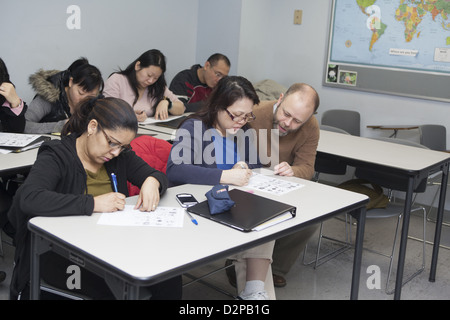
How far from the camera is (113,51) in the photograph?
15.5 feet

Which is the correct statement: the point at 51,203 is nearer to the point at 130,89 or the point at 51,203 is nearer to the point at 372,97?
the point at 130,89

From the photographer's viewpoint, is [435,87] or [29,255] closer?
[29,255]

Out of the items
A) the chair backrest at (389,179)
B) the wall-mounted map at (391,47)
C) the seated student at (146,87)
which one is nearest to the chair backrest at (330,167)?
the chair backrest at (389,179)

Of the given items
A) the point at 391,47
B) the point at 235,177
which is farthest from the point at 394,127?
the point at 235,177

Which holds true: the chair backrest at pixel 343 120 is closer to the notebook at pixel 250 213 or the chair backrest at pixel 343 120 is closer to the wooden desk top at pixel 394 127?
the wooden desk top at pixel 394 127

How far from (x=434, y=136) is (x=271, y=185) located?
229 cm

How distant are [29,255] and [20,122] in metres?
1.46

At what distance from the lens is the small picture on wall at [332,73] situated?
16.4 feet

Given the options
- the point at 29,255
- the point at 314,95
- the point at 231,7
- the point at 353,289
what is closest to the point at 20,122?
the point at 29,255

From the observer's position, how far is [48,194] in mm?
1837

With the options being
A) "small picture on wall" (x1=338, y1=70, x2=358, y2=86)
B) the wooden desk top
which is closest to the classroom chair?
the wooden desk top

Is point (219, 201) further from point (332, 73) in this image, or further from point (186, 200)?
point (332, 73)
